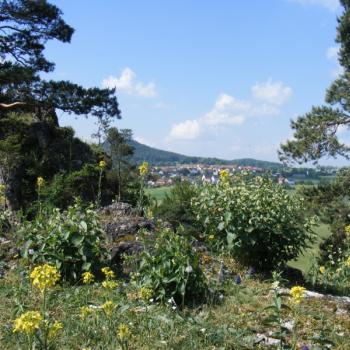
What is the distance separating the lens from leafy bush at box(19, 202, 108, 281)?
5.08m

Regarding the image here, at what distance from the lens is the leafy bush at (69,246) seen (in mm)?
5078

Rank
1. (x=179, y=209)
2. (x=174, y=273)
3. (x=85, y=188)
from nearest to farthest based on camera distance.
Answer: (x=174, y=273) → (x=179, y=209) → (x=85, y=188)

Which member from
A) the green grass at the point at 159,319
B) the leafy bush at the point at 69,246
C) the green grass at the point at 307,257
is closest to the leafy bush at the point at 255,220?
the green grass at the point at 307,257

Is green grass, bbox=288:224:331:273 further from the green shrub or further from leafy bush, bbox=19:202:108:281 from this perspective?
the green shrub

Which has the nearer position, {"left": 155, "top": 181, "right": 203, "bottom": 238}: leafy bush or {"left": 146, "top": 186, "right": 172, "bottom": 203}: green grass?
{"left": 155, "top": 181, "right": 203, "bottom": 238}: leafy bush

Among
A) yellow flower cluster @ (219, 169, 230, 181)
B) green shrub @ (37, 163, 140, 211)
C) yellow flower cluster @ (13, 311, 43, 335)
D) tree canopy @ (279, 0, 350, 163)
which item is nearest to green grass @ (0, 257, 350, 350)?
yellow flower cluster @ (13, 311, 43, 335)

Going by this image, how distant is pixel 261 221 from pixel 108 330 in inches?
97.7

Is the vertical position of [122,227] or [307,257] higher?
[122,227]

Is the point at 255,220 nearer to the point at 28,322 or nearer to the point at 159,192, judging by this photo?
the point at 28,322

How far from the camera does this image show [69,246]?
515cm

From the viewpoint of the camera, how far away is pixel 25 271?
513cm

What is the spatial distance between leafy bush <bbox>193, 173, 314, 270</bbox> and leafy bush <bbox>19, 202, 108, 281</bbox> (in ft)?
4.03

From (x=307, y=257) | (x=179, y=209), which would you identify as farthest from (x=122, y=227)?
(x=307, y=257)

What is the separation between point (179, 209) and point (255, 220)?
3312 millimetres
